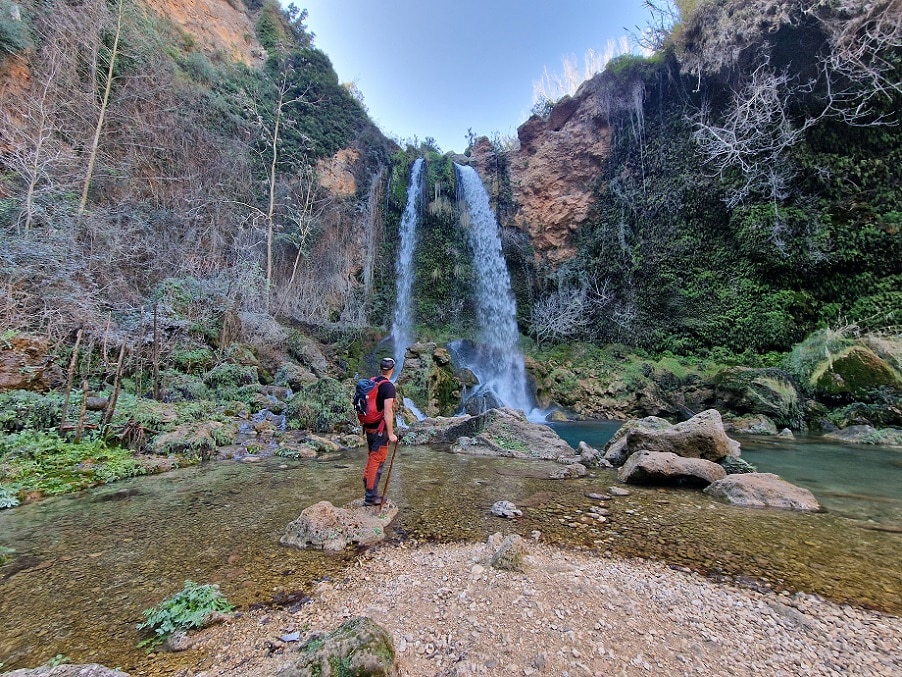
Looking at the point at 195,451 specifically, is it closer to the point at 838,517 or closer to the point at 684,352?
the point at 838,517

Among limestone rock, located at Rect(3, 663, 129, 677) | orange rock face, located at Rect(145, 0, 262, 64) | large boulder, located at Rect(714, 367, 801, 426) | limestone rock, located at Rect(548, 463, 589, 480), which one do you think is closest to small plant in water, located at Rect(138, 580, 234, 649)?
limestone rock, located at Rect(3, 663, 129, 677)

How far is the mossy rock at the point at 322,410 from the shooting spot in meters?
8.06

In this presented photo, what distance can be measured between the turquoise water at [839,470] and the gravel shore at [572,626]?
2857 millimetres

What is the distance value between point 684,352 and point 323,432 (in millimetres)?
13303

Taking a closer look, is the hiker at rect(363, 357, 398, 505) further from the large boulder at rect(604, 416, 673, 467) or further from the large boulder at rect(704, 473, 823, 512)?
the large boulder at rect(604, 416, 673, 467)

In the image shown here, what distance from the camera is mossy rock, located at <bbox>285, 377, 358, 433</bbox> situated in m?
8.06

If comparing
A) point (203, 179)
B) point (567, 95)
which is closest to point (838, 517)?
point (203, 179)

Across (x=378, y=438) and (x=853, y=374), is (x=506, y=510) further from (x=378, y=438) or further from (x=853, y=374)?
(x=853, y=374)

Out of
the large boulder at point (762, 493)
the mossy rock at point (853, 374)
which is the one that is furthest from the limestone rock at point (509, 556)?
the mossy rock at point (853, 374)

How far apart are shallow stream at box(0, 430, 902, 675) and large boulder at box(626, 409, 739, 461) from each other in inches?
54.5

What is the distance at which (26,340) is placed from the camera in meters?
6.18

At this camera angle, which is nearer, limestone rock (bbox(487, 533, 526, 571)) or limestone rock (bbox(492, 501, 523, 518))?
limestone rock (bbox(487, 533, 526, 571))

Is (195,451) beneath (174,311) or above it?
beneath

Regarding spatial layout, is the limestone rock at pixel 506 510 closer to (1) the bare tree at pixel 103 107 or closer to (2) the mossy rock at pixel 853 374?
(2) the mossy rock at pixel 853 374
